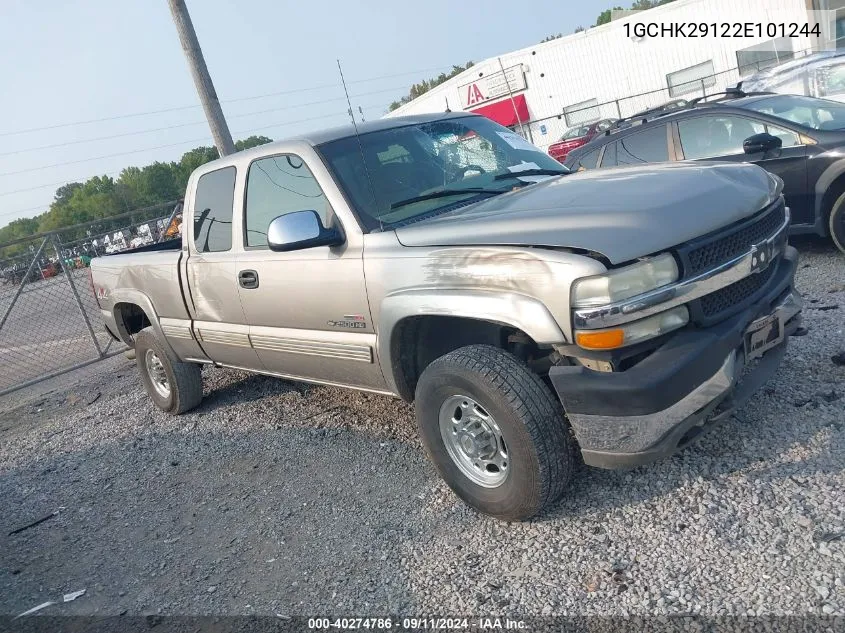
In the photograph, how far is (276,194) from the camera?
4258 mm

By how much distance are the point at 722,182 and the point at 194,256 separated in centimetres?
348

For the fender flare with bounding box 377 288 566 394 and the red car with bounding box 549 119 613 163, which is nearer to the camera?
the fender flare with bounding box 377 288 566 394

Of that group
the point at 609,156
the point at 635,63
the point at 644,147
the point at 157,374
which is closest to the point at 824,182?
the point at 644,147

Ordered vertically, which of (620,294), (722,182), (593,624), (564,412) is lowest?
(593,624)

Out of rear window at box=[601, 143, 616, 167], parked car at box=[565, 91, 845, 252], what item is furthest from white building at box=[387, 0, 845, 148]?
parked car at box=[565, 91, 845, 252]

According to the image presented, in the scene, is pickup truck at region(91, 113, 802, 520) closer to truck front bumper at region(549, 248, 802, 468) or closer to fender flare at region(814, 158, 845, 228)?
truck front bumper at region(549, 248, 802, 468)

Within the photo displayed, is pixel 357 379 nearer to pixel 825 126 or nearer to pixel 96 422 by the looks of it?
pixel 96 422

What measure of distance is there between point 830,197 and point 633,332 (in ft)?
15.2

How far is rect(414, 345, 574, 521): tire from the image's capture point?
2.93m

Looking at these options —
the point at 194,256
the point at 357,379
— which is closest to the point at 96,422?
the point at 194,256

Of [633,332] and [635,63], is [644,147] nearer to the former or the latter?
[633,332]

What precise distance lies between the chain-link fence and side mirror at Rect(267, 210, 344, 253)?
6.32 m

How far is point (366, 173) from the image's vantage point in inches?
153

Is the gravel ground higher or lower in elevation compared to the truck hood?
lower
